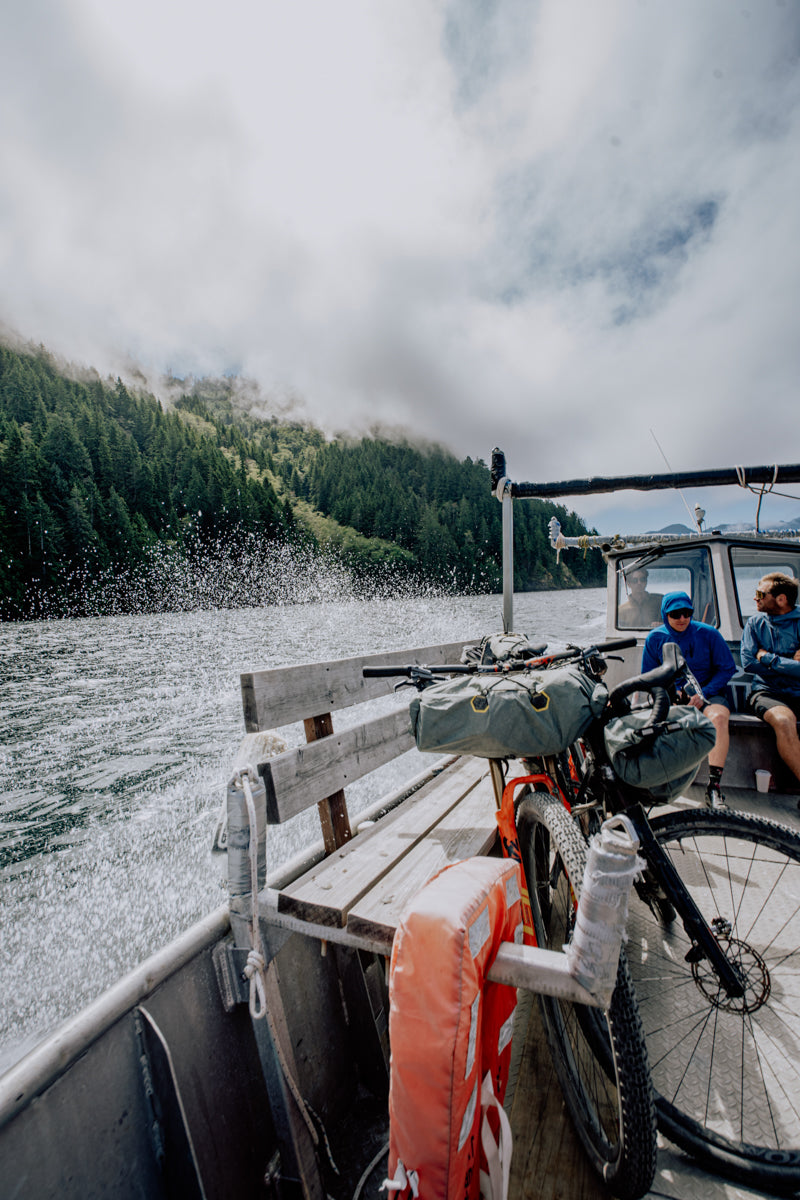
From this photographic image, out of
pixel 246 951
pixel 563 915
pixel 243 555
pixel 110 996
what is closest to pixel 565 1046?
pixel 563 915

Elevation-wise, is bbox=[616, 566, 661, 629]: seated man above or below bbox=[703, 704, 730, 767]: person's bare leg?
above

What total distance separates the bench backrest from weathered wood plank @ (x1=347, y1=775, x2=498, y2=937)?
52 cm

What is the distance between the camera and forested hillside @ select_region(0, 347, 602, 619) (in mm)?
66312

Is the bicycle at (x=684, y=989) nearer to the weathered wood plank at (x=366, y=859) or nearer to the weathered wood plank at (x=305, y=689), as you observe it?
the weathered wood plank at (x=366, y=859)

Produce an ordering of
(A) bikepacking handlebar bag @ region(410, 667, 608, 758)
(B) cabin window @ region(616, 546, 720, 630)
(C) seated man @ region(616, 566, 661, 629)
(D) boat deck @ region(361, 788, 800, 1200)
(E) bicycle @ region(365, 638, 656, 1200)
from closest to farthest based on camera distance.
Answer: (E) bicycle @ region(365, 638, 656, 1200)
(D) boat deck @ region(361, 788, 800, 1200)
(A) bikepacking handlebar bag @ region(410, 667, 608, 758)
(B) cabin window @ region(616, 546, 720, 630)
(C) seated man @ region(616, 566, 661, 629)

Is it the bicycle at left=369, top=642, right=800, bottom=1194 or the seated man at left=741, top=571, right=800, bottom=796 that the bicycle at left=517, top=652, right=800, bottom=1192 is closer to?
the bicycle at left=369, top=642, right=800, bottom=1194

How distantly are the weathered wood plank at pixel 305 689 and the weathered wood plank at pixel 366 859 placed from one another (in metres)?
0.67

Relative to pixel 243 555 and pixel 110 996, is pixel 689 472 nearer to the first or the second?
pixel 110 996

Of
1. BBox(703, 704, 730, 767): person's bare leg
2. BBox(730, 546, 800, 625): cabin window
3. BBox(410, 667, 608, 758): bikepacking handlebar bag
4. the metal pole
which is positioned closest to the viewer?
BBox(410, 667, 608, 758): bikepacking handlebar bag

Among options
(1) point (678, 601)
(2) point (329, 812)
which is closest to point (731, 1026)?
(2) point (329, 812)

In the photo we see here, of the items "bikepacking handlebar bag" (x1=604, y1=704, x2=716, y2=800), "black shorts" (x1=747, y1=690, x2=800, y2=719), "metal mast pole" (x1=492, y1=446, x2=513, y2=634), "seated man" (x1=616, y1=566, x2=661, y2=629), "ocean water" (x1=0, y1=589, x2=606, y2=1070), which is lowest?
"ocean water" (x1=0, y1=589, x2=606, y2=1070)

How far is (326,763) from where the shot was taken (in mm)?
2717

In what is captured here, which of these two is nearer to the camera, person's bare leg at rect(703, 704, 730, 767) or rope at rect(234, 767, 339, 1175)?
rope at rect(234, 767, 339, 1175)

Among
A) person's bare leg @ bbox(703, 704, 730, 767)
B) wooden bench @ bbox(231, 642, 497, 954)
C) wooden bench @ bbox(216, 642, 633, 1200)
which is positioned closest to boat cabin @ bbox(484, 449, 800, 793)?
person's bare leg @ bbox(703, 704, 730, 767)
